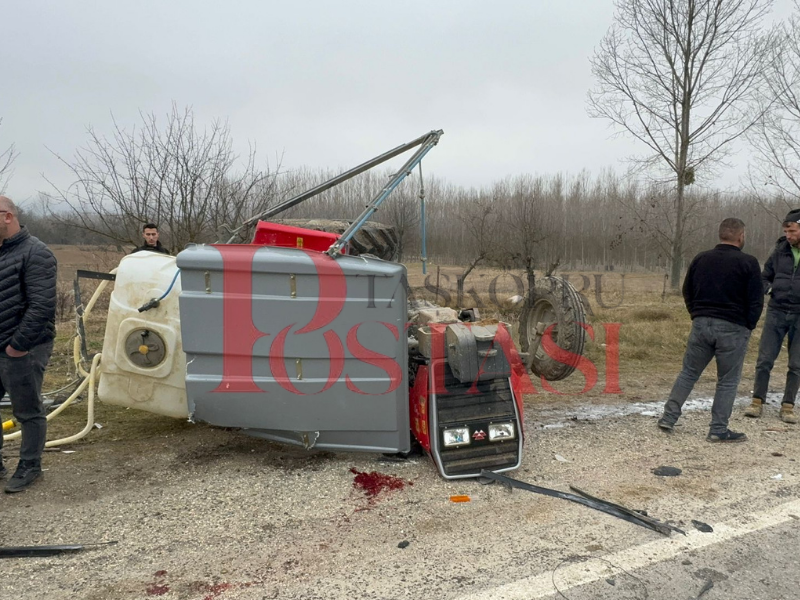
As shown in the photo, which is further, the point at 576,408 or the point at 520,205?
the point at 520,205

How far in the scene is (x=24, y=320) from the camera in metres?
3.57

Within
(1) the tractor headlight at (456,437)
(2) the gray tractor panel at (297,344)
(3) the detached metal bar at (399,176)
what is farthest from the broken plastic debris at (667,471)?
(3) the detached metal bar at (399,176)

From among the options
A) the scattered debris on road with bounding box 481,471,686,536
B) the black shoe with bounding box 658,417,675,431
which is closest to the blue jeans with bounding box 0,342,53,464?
the scattered debris on road with bounding box 481,471,686,536

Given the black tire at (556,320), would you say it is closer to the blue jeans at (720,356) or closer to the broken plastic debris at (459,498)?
the blue jeans at (720,356)

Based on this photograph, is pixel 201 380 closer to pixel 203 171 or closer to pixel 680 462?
pixel 680 462

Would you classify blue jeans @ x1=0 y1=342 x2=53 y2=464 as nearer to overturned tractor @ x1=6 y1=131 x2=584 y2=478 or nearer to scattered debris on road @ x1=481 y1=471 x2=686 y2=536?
overturned tractor @ x1=6 y1=131 x2=584 y2=478

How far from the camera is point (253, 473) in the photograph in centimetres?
396

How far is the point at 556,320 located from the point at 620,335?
530cm

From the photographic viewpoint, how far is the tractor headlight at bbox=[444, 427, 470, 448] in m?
3.87

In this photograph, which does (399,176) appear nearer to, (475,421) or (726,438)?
(475,421)

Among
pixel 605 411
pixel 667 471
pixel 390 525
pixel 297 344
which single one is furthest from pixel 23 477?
pixel 605 411

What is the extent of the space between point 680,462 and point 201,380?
345 centimetres

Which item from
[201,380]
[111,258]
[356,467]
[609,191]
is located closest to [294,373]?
[201,380]

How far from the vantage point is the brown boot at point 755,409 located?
543cm
